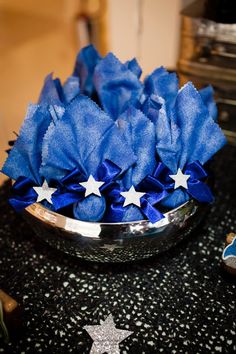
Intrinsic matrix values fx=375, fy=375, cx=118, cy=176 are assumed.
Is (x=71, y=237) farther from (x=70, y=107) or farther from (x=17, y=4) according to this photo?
(x=17, y=4)

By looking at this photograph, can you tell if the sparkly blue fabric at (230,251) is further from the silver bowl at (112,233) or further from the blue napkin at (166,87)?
the blue napkin at (166,87)

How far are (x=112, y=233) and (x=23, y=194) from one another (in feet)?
0.47

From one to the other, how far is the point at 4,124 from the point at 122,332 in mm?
851

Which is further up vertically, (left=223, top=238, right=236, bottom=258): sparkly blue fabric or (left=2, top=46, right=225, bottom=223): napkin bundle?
(left=2, top=46, right=225, bottom=223): napkin bundle

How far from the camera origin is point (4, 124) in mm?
1180

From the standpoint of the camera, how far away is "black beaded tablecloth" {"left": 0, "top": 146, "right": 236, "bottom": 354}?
496 millimetres

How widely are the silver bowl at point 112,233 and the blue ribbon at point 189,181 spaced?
0.02m

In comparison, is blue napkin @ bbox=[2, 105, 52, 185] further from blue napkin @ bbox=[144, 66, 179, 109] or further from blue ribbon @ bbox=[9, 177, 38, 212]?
blue napkin @ bbox=[144, 66, 179, 109]

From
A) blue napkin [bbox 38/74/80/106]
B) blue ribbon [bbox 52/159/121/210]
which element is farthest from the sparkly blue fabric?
blue napkin [bbox 38/74/80/106]

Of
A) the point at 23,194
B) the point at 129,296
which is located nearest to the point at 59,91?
the point at 23,194

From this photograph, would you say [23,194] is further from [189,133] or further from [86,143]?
[189,133]

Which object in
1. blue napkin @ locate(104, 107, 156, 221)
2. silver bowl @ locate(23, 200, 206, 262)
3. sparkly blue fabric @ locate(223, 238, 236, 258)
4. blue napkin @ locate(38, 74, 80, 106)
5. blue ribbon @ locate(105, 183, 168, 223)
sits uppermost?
blue napkin @ locate(38, 74, 80, 106)

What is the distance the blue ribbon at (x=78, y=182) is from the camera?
50 cm

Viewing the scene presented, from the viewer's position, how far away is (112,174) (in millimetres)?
497
